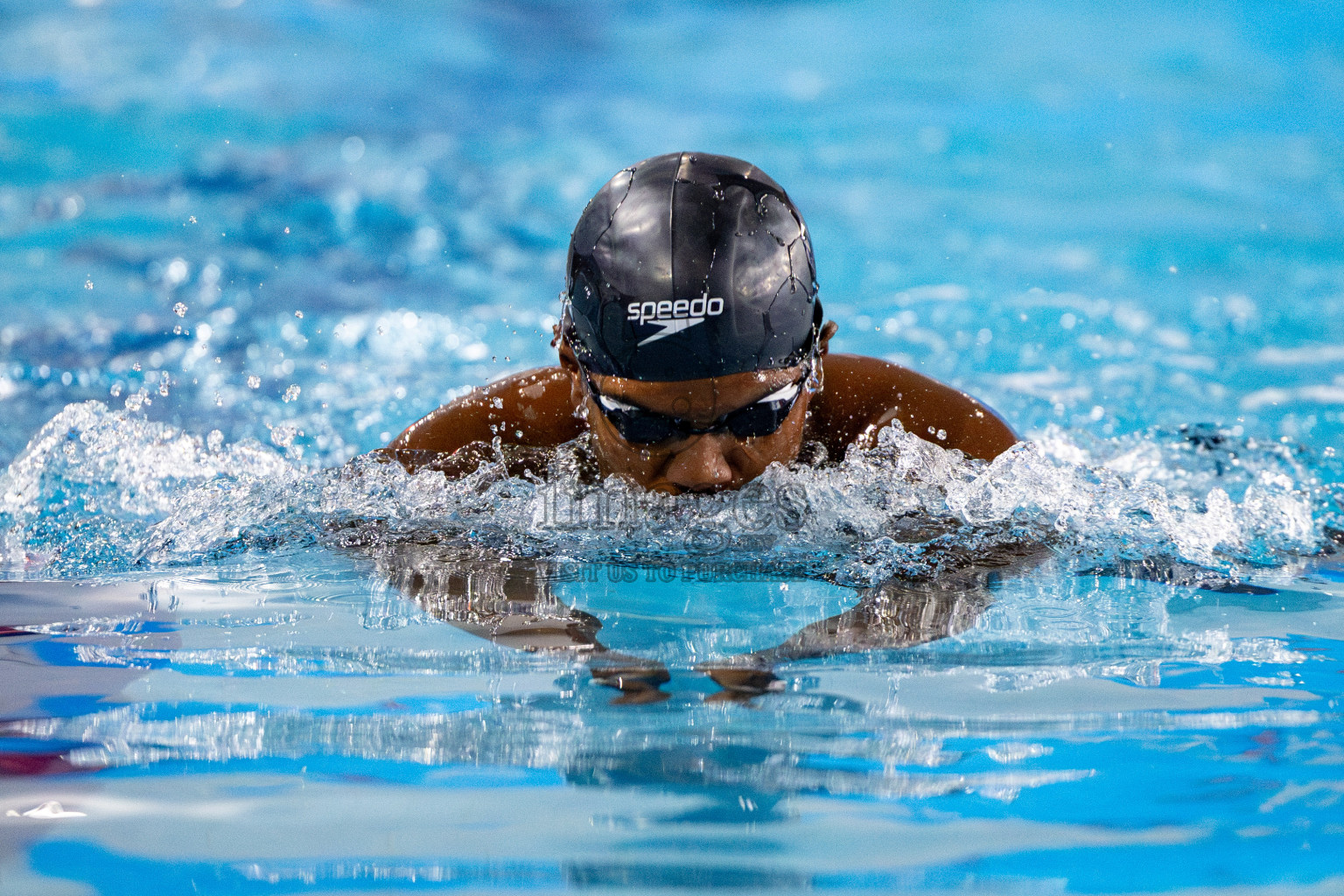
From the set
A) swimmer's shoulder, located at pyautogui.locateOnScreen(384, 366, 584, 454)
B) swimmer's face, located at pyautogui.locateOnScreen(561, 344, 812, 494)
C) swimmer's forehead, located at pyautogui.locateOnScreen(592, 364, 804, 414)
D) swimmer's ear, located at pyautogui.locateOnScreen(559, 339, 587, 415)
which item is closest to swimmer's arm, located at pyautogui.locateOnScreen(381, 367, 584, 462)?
swimmer's shoulder, located at pyautogui.locateOnScreen(384, 366, 584, 454)

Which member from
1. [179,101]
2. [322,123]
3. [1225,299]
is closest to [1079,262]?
[1225,299]

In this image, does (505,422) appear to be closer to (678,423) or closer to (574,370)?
(574,370)

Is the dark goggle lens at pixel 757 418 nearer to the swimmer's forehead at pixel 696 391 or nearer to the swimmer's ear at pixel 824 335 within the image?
the swimmer's forehead at pixel 696 391

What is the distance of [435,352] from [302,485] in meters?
3.18

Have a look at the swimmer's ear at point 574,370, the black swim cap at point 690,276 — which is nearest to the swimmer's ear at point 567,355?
the swimmer's ear at point 574,370

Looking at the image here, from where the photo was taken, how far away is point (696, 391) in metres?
2.11

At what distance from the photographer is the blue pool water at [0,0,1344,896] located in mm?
1217

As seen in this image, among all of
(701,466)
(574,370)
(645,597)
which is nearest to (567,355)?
(574,370)

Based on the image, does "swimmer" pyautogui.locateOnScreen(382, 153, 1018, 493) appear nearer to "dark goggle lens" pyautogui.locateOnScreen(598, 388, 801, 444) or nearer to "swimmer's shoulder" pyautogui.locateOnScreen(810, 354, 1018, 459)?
"dark goggle lens" pyautogui.locateOnScreen(598, 388, 801, 444)

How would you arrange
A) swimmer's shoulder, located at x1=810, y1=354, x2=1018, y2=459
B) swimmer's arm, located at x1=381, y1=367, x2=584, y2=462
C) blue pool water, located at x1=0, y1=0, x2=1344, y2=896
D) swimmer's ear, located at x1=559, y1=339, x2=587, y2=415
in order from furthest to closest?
swimmer's arm, located at x1=381, y1=367, x2=584, y2=462 → swimmer's shoulder, located at x1=810, y1=354, x2=1018, y2=459 → swimmer's ear, located at x1=559, y1=339, x2=587, y2=415 → blue pool water, located at x1=0, y1=0, x2=1344, y2=896

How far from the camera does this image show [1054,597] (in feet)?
6.59

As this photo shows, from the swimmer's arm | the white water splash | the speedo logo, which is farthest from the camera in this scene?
the swimmer's arm

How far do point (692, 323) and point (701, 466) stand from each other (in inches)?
10.7

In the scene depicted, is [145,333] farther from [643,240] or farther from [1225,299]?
[1225,299]
